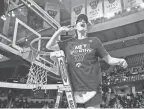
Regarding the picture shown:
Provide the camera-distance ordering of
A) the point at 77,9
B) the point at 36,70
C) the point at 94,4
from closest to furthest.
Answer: the point at 36,70 → the point at 94,4 → the point at 77,9

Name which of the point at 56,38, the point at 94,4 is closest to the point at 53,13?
→ the point at 94,4

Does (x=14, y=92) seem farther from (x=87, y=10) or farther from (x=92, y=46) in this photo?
(x=92, y=46)

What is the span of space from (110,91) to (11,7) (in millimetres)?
7750

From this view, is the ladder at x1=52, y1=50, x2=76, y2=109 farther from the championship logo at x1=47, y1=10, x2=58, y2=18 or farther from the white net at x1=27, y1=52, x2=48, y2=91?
the championship logo at x1=47, y1=10, x2=58, y2=18

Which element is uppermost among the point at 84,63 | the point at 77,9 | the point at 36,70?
the point at 77,9

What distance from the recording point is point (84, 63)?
133 centimetres

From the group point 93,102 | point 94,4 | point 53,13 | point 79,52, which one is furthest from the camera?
point 53,13

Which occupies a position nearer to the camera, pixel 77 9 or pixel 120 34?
pixel 77 9

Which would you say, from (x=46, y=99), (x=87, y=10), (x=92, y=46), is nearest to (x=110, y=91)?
(x=46, y=99)

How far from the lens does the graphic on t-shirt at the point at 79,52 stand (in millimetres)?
1354

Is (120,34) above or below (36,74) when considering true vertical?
above

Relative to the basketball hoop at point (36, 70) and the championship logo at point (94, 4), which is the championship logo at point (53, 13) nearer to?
the championship logo at point (94, 4)

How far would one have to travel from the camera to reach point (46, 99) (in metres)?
12.1

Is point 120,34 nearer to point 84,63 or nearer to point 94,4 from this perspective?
point 94,4
